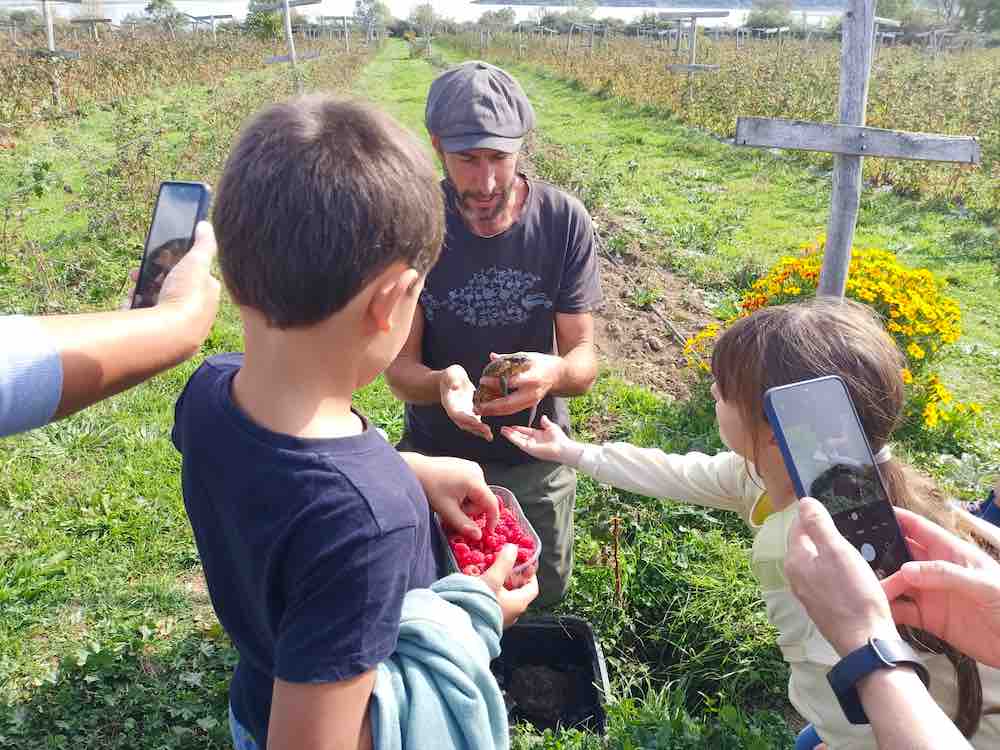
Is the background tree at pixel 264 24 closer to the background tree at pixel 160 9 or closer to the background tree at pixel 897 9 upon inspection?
the background tree at pixel 160 9

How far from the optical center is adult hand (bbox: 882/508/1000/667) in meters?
1.35

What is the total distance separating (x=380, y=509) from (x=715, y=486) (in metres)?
1.39

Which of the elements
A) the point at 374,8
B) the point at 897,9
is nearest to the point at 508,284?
the point at 897,9

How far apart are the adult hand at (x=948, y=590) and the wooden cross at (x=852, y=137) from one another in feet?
6.67

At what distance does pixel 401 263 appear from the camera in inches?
43.9

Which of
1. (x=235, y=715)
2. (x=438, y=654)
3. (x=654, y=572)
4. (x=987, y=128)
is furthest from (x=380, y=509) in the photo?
(x=987, y=128)

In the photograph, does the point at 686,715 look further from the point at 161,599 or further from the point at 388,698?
the point at 161,599

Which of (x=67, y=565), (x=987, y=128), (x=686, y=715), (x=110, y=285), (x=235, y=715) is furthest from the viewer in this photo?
(x=987, y=128)

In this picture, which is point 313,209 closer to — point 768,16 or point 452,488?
point 452,488

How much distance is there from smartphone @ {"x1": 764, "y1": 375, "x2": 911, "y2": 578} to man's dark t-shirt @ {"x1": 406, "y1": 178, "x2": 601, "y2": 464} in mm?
1383

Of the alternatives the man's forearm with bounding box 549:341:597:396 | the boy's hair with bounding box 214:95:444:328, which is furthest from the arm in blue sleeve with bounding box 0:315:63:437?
the man's forearm with bounding box 549:341:597:396

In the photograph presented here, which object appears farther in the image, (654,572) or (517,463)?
(654,572)

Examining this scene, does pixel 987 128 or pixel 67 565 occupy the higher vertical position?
pixel 987 128

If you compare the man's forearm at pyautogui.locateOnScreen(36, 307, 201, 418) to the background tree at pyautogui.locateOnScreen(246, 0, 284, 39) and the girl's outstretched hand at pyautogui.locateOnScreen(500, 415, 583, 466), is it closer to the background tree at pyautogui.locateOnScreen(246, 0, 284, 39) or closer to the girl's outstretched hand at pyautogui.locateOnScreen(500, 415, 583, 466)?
the girl's outstretched hand at pyautogui.locateOnScreen(500, 415, 583, 466)
